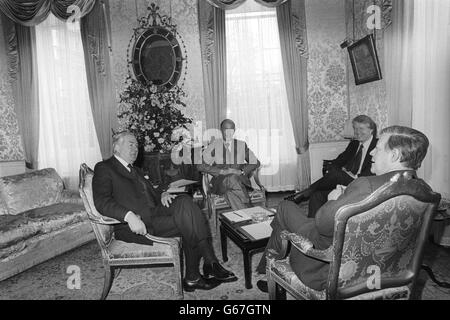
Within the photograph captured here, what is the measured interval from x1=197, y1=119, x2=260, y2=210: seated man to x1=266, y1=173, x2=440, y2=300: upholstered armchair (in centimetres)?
205

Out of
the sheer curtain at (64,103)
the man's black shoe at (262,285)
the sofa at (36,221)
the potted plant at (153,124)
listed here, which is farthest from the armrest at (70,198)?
the man's black shoe at (262,285)

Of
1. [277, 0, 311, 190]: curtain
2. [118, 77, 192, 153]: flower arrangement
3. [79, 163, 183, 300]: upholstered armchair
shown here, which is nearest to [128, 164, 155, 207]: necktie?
[79, 163, 183, 300]: upholstered armchair

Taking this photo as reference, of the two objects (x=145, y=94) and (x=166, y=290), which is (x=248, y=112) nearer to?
(x=145, y=94)

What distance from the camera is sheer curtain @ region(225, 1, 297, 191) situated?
5.41 m

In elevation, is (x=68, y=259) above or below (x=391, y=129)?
below

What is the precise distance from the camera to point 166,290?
2.72 metres

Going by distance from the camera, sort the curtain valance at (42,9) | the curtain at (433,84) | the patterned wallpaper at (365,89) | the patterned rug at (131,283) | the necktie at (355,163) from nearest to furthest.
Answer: the patterned rug at (131,283), the curtain at (433,84), the necktie at (355,163), the patterned wallpaper at (365,89), the curtain valance at (42,9)

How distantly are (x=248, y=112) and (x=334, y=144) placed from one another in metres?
1.70

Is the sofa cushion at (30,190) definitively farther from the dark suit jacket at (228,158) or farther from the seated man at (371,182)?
the seated man at (371,182)

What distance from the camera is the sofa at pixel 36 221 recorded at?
3.00 metres

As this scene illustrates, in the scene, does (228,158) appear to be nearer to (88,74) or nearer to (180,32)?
(180,32)

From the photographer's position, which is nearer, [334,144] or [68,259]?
[68,259]

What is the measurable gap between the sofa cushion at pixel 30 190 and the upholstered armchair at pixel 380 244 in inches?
128
